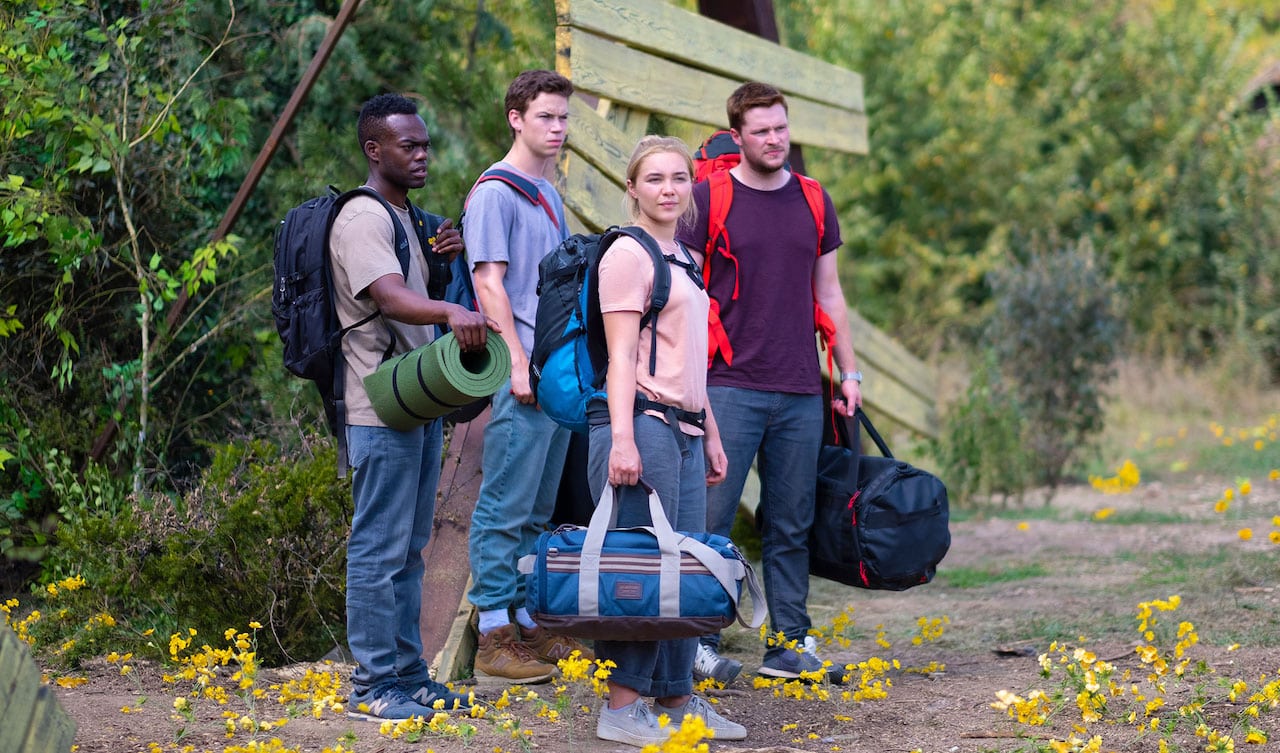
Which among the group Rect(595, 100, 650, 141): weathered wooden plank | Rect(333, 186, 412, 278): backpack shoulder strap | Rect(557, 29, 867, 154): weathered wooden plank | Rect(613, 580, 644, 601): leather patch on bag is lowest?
Rect(613, 580, 644, 601): leather patch on bag

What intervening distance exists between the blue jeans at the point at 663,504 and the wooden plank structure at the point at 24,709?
59.4 inches

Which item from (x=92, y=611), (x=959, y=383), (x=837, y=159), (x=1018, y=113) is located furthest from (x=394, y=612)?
(x=1018, y=113)

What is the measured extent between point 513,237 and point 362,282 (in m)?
0.85

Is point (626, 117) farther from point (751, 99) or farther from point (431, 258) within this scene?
point (431, 258)

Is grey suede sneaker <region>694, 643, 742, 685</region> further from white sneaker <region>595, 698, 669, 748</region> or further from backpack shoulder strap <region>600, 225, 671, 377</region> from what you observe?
backpack shoulder strap <region>600, 225, 671, 377</region>

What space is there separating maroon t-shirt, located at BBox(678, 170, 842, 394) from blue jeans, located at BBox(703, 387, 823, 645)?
7 centimetres

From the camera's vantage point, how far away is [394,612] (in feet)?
13.3

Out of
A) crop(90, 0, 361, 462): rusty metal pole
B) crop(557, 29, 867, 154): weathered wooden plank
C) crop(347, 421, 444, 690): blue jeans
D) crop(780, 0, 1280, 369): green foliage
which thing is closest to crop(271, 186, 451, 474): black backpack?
crop(347, 421, 444, 690): blue jeans

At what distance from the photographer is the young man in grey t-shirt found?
4.51m

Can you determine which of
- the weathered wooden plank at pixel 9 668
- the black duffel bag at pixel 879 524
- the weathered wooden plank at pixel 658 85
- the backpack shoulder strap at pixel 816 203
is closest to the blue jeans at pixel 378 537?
Answer: the weathered wooden plank at pixel 9 668

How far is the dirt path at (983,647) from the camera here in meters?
4.02

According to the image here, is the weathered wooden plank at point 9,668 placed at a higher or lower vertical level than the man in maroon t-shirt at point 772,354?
lower

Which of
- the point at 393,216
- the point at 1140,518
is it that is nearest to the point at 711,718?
the point at 393,216

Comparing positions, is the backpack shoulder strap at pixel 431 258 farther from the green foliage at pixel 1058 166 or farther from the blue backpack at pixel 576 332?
the green foliage at pixel 1058 166
